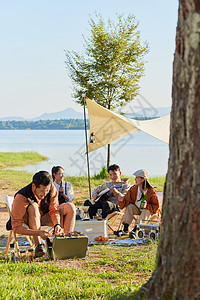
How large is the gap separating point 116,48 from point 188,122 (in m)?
10.0

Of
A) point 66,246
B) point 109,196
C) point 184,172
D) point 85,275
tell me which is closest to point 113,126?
point 109,196

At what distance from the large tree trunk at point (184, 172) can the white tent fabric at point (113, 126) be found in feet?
18.0

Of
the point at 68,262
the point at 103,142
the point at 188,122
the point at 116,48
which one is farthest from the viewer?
the point at 116,48

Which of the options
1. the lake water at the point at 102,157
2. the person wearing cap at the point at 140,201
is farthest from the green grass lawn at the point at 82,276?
the lake water at the point at 102,157

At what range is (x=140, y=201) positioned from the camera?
512cm

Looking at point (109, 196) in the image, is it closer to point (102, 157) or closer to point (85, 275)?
point (85, 275)

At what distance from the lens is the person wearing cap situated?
5055mm

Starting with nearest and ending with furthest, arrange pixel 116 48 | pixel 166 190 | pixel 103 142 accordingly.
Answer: pixel 166 190
pixel 103 142
pixel 116 48

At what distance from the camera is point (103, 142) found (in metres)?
8.28

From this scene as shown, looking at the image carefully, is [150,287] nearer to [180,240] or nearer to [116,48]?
[180,240]

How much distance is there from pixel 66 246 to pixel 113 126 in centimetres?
455

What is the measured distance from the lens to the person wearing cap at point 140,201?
5055 millimetres

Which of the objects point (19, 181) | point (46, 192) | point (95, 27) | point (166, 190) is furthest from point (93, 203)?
point (95, 27)

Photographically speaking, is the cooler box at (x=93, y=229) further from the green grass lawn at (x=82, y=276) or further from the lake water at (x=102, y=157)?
the lake water at (x=102, y=157)
